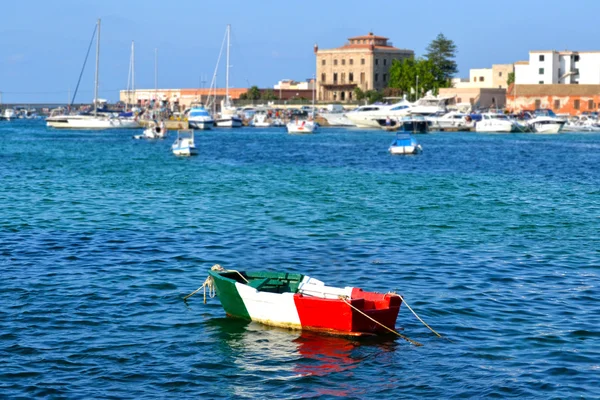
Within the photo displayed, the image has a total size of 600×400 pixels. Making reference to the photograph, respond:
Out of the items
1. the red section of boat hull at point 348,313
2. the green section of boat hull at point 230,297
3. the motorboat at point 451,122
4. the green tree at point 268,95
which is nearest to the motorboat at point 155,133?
the motorboat at point 451,122

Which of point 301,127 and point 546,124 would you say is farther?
point 301,127

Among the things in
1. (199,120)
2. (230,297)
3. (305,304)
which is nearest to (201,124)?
(199,120)

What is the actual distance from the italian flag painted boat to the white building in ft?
402

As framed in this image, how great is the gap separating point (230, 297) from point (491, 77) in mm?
154682

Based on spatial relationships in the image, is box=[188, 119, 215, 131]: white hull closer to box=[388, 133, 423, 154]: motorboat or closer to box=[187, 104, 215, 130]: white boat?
box=[187, 104, 215, 130]: white boat

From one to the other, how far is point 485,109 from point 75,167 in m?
94.9

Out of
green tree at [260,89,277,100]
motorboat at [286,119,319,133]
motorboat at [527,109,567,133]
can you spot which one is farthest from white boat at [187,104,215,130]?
green tree at [260,89,277,100]

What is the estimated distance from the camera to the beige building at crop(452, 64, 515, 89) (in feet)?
538

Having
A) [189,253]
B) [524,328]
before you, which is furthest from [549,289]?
[189,253]

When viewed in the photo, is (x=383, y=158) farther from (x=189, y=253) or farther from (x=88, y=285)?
(x=88, y=285)

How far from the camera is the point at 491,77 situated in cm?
16575

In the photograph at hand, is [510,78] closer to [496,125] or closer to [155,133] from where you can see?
[496,125]

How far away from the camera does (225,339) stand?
632 inches

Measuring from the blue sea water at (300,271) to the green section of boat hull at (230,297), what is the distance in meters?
0.29
